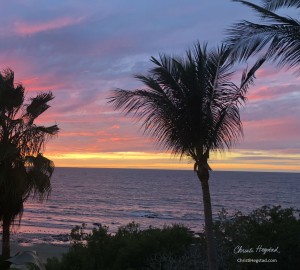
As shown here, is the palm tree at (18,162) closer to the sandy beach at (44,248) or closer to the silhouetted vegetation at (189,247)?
the silhouetted vegetation at (189,247)

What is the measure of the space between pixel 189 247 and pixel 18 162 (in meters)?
7.23

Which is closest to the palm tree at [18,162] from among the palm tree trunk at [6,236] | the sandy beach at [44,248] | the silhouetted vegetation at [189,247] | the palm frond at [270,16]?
the palm tree trunk at [6,236]

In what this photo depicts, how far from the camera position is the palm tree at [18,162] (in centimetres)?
1490

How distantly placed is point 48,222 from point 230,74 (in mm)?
45761

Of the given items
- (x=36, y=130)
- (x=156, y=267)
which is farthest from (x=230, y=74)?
(x=36, y=130)

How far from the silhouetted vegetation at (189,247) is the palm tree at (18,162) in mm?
3153

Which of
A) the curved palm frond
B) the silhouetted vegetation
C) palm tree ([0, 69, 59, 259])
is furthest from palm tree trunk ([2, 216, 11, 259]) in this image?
the curved palm frond

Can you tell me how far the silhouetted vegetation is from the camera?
1084 cm

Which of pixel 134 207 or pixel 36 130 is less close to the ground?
pixel 36 130

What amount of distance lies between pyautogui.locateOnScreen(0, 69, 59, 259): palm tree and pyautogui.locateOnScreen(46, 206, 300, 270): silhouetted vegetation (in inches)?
124

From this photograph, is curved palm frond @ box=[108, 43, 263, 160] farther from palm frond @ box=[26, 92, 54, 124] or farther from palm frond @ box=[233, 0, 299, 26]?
palm frond @ box=[26, 92, 54, 124]

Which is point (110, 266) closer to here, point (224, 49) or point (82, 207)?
point (224, 49)

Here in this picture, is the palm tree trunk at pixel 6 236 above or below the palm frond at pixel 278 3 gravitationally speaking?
below

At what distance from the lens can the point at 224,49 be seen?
346 inches
